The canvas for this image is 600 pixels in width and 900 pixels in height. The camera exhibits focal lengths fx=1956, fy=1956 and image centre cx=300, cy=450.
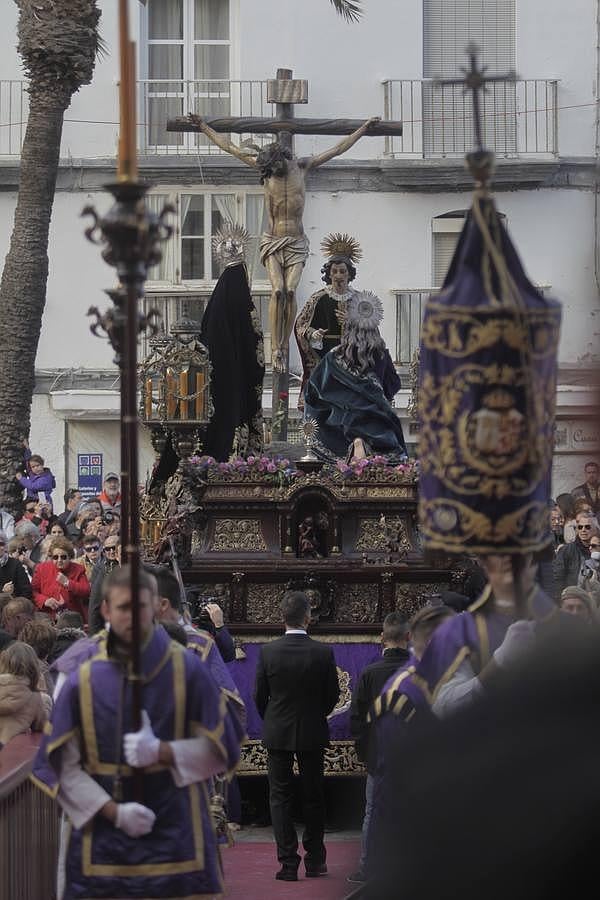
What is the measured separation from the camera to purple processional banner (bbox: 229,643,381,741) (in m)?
12.6

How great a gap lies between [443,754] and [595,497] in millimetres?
599

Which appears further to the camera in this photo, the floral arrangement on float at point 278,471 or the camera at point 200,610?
the floral arrangement on float at point 278,471

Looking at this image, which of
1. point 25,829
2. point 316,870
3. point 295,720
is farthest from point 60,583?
point 25,829

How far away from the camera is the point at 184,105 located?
1073 inches

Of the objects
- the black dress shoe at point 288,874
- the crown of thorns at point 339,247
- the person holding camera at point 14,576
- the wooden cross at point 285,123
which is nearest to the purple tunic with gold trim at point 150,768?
the black dress shoe at point 288,874

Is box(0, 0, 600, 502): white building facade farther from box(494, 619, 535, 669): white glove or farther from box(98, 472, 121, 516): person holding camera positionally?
box(494, 619, 535, 669): white glove

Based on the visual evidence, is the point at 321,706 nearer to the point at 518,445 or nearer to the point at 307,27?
the point at 518,445

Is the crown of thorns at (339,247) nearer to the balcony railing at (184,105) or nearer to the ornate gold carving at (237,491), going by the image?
the ornate gold carving at (237,491)

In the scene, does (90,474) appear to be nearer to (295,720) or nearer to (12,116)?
(12,116)

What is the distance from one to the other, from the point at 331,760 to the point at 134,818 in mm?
6469

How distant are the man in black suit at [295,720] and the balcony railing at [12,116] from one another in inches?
668

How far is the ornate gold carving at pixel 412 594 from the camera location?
13.4m

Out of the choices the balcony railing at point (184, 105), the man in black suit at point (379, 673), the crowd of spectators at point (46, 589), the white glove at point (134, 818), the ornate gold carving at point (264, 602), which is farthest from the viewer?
the balcony railing at point (184, 105)

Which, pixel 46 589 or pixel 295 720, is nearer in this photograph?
pixel 295 720
